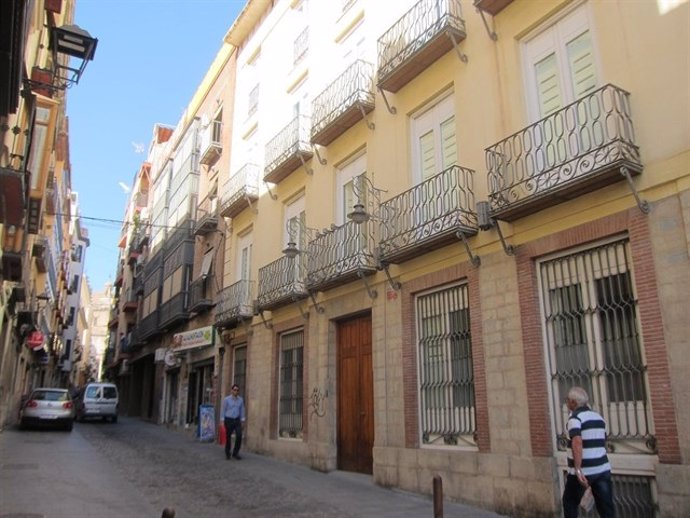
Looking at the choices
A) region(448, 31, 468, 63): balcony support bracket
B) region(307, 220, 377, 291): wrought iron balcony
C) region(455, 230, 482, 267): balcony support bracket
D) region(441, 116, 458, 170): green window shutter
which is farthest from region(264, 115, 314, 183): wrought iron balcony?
region(455, 230, 482, 267): balcony support bracket

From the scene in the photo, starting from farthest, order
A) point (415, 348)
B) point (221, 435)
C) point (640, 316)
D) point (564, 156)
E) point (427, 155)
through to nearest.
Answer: point (221, 435), point (427, 155), point (415, 348), point (564, 156), point (640, 316)

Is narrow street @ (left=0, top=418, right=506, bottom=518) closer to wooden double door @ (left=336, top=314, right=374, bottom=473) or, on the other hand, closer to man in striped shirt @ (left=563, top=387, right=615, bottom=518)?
wooden double door @ (left=336, top=314, right=374, bottom=473)

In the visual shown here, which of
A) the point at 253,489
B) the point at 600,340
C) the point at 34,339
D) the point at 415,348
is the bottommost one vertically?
the point at 253,489

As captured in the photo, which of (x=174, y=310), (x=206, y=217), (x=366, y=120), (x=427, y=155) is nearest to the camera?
A: (x=427, y=155)

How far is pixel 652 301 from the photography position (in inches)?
255

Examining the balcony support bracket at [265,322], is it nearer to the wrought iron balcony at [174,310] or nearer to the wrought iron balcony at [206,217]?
the wrought iron balcony at [206,217]

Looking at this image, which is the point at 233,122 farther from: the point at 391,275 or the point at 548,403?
the point at 548,403

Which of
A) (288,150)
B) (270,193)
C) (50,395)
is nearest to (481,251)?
(288,150)

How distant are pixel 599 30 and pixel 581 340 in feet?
13.3

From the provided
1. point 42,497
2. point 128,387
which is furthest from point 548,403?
point 128,387

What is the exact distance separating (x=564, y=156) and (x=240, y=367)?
39.7 feet

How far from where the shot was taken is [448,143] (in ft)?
33.5

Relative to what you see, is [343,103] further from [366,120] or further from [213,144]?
[213,144]

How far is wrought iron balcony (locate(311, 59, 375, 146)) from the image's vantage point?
12.1 meters
